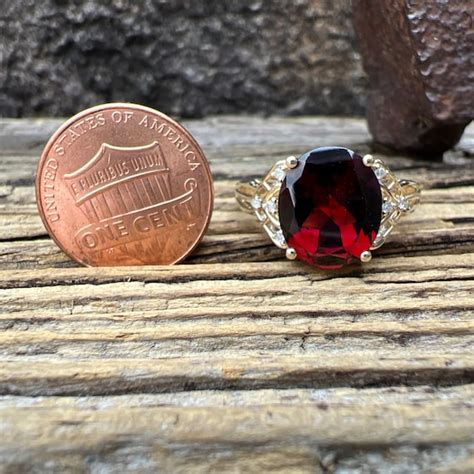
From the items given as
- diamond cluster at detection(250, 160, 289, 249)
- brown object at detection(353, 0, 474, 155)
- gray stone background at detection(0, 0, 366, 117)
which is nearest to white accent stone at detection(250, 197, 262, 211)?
diamond cluster at detection(250, 160, 289, 249)

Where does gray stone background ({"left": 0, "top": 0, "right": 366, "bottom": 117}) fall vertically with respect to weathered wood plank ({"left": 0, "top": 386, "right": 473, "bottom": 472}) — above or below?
above

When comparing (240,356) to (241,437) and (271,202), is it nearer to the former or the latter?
(241,437)

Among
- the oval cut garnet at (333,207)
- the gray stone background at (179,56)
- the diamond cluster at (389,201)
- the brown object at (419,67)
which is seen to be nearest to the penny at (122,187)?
the oval cut garnet at (333,207)

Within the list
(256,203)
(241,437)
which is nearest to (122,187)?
(256,203)

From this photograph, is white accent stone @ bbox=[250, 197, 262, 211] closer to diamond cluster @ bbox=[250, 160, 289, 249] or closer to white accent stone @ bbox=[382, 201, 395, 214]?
diamond cluster @ bbox=[250, 160, 289, 249]

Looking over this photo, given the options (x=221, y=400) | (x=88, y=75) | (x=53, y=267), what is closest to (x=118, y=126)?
(x=53, y=267)

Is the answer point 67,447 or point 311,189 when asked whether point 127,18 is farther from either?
point 67,447
